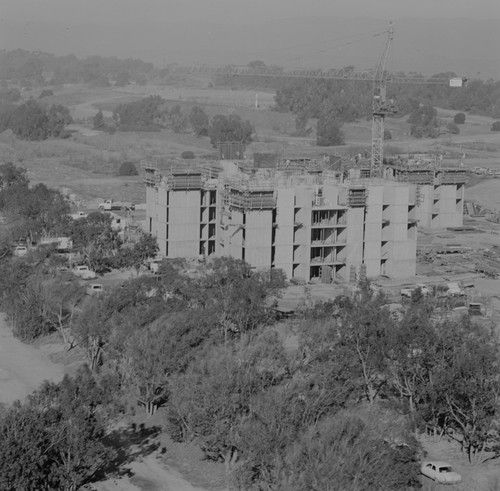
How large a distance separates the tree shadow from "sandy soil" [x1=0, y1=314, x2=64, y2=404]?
9.48 ft

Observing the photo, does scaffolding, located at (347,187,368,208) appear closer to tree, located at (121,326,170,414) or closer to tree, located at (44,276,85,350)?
tree, located at (44,276,85,350)

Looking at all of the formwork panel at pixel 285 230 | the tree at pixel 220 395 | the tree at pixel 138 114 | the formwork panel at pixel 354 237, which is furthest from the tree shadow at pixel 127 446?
the tree at pixel 138 114

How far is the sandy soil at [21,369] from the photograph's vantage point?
2294 cm

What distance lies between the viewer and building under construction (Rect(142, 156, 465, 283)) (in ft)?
109

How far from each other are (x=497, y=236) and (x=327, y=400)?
87.3 feet

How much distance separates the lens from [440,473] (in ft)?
59.0

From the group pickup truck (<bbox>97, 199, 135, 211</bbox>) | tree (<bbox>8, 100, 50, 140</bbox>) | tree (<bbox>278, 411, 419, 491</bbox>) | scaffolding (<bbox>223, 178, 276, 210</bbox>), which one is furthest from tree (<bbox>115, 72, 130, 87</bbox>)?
tree (<bbox>278, 411, 419, 491</bbox>)

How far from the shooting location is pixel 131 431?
20.6 meters

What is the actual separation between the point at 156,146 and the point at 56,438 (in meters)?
61.8

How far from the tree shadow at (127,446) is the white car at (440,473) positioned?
486cm

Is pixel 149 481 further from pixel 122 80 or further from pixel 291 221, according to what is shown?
pixel 122 80

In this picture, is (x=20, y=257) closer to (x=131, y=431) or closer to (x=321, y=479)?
(x=131, y=431)

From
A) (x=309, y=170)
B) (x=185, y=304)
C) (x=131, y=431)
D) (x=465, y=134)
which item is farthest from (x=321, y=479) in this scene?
(x=465, y=134)

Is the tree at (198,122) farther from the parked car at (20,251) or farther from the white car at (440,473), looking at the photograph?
the white car at (440,473)
